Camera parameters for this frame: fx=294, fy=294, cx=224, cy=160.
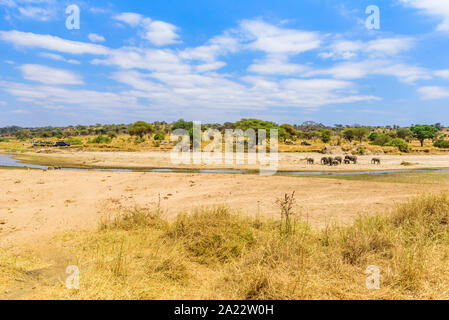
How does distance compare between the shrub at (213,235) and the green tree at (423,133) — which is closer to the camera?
the shrub at (213,235)

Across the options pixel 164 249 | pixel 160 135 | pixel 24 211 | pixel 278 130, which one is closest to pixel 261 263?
pixel 164 249

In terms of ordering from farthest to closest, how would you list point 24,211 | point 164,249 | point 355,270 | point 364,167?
point 364,167 → point 24,211 → point 164,249 → point 355,270

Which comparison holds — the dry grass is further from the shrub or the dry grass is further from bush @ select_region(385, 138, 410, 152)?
bush @ select_region(385, 138, 410, 152)

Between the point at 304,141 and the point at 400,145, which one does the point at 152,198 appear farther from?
the point at 304,141

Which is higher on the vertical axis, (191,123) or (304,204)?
(191,123)

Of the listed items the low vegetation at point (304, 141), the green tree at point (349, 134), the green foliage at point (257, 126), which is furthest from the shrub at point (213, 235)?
the green tree at point (349, 134)

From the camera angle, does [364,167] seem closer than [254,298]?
No

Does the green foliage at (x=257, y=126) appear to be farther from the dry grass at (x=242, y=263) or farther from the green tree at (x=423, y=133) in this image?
the dry grass at (x=242, y=263)

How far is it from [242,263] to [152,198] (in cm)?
805

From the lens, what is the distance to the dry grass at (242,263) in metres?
4.01

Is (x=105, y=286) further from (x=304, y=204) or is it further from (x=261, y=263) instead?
(x=304, y=204)

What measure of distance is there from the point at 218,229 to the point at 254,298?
2059mm

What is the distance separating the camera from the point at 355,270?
4.59 m

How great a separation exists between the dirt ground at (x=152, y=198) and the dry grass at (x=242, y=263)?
2.15 m
